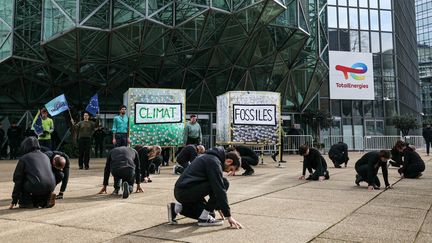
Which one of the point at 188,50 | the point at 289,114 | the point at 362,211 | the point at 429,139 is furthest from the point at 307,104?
the point at 362,211

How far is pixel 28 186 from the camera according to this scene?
573 centimetres

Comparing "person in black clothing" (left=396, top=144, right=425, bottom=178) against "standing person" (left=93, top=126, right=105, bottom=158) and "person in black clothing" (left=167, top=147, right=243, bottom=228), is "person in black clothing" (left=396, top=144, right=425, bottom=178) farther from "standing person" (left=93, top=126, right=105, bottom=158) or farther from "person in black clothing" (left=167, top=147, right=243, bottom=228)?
"standing person" (left=93, top=126, right=105, bottom=158)

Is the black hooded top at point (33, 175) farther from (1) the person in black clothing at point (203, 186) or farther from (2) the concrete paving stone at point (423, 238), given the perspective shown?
(2) the concrete paving stone at point (423, 238)

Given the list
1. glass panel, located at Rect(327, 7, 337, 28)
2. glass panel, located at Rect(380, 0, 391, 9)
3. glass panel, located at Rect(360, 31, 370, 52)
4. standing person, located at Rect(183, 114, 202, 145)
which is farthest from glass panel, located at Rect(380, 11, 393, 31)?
standing person, located at Rect(183, 114, 202, 145)

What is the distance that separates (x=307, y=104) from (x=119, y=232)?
83.6 ft

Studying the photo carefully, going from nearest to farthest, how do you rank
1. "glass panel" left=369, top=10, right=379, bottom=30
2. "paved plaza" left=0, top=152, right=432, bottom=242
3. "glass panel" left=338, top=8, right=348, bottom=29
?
"paved plaza" left=0, top=152, right=432, bottom=242 < "glass panel" left=338, top=8, right=348, bottom=29 < "glass panel" left=369, top=10, right=379, bottom=30

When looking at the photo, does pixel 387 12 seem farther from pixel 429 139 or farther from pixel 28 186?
pixel 28 186

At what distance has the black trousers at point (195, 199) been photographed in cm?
471

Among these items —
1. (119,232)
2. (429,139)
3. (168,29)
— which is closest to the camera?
(119,232)

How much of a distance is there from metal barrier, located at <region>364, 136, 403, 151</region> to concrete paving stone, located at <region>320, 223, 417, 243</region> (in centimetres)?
2195

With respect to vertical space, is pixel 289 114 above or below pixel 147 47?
below

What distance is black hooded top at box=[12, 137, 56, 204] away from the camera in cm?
572

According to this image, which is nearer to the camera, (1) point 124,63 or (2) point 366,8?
(1) point 124,63

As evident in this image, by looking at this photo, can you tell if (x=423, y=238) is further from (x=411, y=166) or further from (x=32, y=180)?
(x=411, y=166)
